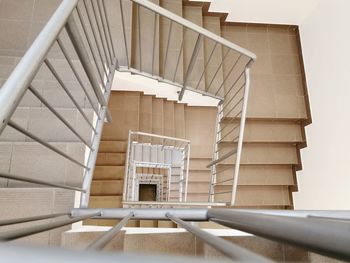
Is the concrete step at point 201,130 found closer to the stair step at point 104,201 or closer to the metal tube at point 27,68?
the stair step at point 104,201

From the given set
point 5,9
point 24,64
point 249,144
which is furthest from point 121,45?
point 24,64

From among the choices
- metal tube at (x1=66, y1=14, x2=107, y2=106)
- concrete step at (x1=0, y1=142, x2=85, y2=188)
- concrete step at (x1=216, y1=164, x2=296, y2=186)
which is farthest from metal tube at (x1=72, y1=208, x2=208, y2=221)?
concrete step at (x1=216, y1=164, x2=296, y2=186)

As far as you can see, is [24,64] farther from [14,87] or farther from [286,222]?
[286,222]

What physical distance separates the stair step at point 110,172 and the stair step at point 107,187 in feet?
0.41

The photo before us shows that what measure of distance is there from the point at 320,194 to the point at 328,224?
3.73 m

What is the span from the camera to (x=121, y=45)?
10.2 feet

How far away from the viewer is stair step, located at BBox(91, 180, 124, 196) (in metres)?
4.32

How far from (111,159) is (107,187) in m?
0.52

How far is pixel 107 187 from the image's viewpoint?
437cm

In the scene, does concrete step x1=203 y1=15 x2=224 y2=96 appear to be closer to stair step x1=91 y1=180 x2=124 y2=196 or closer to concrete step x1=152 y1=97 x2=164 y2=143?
concrete step x1=152 y1=97 x2=164 y2=143

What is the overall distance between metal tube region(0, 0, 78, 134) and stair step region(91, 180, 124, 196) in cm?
367

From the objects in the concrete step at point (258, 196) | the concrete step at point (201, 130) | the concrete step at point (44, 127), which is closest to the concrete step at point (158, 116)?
the concrete step at point (201, 130)

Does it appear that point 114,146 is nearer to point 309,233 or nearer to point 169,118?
point 169,118

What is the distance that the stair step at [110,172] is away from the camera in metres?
4.50
